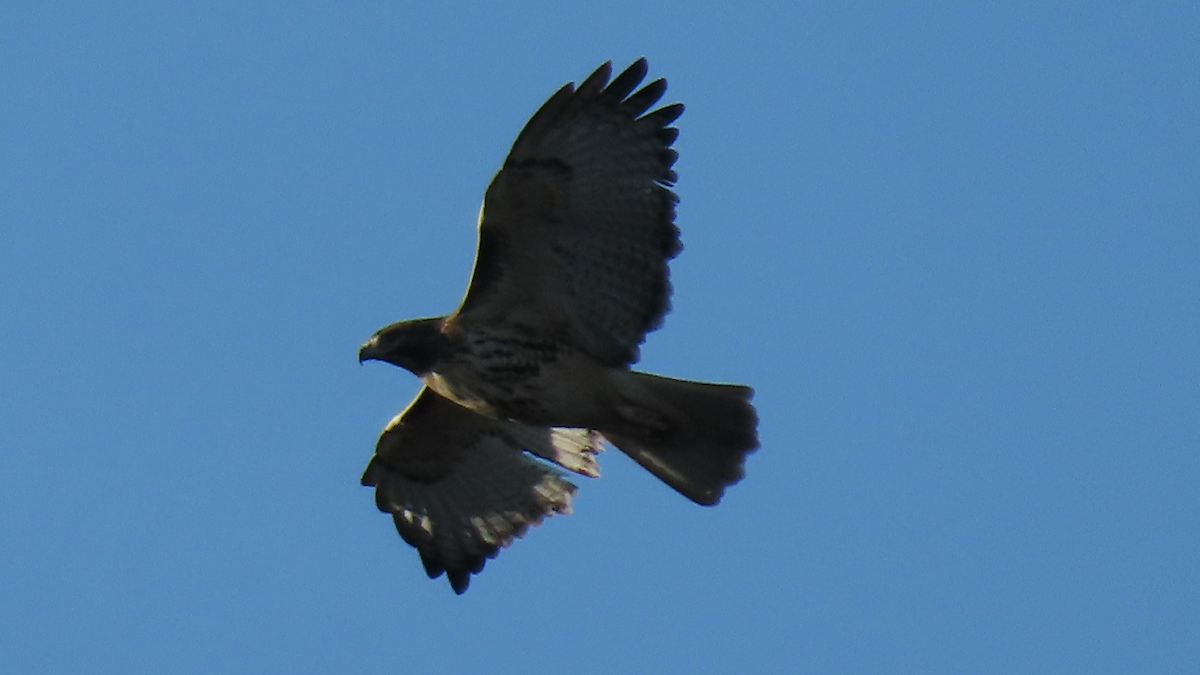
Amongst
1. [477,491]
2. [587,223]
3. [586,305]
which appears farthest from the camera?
[477,491]

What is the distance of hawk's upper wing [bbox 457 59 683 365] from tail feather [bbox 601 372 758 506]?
0.24m

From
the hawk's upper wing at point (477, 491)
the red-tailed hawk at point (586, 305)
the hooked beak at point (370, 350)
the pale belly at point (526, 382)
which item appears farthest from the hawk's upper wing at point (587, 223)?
the hawk's upper wing at point (477, 491)

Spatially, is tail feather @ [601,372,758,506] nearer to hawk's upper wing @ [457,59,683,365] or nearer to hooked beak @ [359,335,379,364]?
hawk's upper wing @ [457,59,683,365]

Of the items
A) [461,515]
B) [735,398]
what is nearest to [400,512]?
[461,515]

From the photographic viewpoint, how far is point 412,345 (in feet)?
32.9

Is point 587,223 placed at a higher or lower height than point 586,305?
higher

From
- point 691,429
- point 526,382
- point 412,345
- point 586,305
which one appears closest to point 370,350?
point 412,345

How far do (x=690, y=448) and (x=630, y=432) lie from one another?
1.06 ft

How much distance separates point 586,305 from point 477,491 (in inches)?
70.8

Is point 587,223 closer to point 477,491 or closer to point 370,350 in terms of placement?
point 370,350

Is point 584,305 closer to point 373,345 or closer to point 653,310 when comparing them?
point 653,310

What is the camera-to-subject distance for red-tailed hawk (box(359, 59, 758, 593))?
9789 millimetres

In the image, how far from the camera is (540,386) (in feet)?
33.0

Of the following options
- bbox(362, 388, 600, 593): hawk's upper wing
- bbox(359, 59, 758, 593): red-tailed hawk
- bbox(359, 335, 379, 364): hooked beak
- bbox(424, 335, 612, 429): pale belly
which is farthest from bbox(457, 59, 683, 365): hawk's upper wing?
bbox(362, 388, 600, 593): hawk's upper wing
